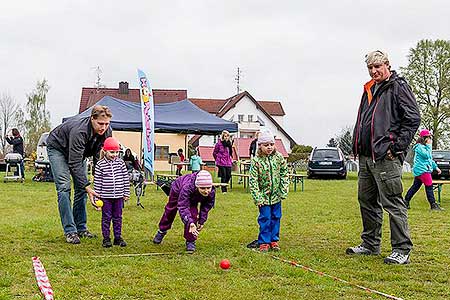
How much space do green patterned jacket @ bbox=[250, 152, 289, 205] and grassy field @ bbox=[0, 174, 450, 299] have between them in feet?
1.97

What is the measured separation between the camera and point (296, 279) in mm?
5223

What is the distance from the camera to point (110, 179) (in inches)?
269

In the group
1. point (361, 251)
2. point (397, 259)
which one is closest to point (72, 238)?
point (361, 251)

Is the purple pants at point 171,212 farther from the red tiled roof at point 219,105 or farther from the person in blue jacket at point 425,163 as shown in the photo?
the red tiled roof at point 219,105

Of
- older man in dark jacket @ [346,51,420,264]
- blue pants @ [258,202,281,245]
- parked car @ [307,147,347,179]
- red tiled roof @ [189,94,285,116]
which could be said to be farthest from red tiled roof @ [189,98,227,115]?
older man in dark jacket @ [346,51,420,264]

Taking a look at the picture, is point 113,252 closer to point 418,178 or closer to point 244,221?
point 244,221

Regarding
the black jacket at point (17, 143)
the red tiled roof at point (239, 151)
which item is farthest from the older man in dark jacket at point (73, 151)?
the red tiled roof at point (239, 151)

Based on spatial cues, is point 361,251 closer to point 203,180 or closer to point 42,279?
point 203,180

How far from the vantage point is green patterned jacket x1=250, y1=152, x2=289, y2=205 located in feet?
22.3

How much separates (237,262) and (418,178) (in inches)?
290

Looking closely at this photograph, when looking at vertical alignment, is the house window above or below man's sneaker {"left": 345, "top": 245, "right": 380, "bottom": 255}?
above

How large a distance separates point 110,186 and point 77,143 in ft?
2.00

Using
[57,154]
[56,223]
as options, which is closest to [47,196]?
[56,223]

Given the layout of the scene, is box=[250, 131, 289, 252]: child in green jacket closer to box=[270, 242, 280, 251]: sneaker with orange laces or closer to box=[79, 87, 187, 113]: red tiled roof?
box=[270, 242, 280, 251]: sneaker with orange laces
